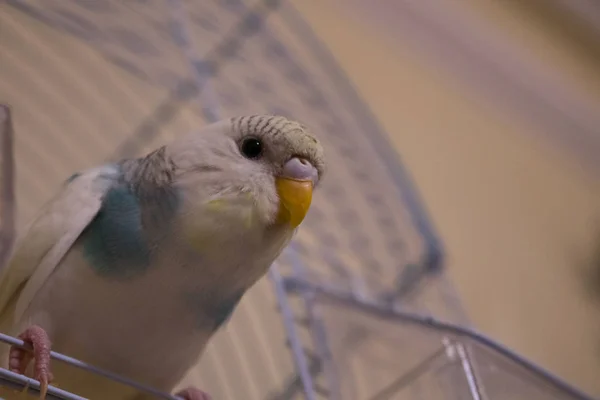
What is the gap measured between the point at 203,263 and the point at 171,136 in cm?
48

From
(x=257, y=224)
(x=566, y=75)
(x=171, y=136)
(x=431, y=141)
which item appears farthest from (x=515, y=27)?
(x=257, y=224)

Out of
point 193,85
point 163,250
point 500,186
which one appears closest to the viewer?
point 163,250

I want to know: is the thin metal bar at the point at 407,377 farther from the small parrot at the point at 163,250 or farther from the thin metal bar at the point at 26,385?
the thin metal bar at the point at 26,385

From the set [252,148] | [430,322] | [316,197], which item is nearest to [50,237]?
[252,148]

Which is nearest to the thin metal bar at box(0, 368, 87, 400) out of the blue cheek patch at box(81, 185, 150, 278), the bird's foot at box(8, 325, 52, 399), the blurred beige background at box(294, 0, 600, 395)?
the bird's foot at box(8, 325, 52, 399)

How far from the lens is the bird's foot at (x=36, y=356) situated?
0.45 meters

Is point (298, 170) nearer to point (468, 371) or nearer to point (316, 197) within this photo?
point (468, 371)

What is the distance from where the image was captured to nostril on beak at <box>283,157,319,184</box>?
531 mm

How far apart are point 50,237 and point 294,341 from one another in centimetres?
24

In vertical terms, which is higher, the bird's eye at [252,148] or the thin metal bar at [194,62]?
the bird's eye at [252,148]

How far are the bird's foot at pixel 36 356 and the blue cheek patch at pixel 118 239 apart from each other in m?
0.06

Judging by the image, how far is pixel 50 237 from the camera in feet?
1.82

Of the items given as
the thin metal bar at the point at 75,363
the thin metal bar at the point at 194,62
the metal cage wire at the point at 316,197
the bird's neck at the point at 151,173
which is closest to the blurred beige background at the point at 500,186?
the metal cage wire at the point at 316,197

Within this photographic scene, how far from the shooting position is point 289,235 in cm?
55
